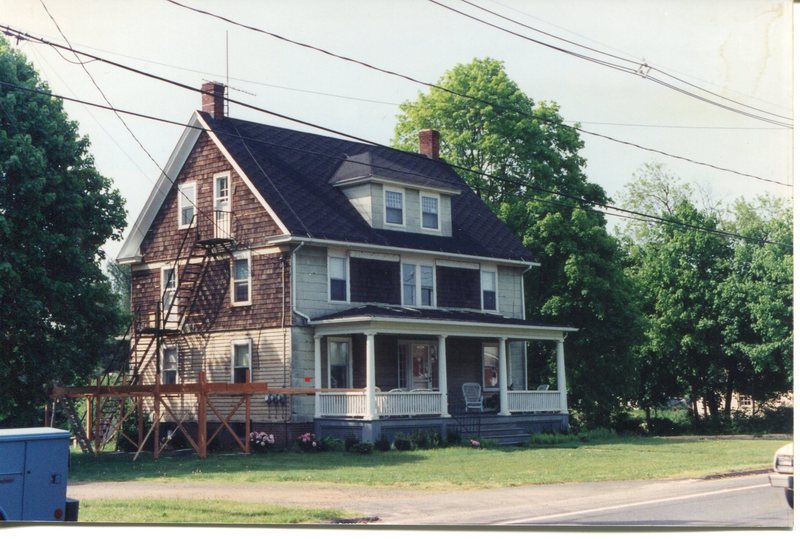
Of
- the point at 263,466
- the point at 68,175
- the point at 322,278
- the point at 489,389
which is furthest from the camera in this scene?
the point at 489,389

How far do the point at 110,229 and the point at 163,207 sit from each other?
3.59m

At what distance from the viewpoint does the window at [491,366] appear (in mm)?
33969

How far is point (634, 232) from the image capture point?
→ 191 feet

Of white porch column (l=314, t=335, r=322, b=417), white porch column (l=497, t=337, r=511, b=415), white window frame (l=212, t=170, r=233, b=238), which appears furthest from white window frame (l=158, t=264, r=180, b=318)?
white porch column (l=497, t=337, r=511, b=415)

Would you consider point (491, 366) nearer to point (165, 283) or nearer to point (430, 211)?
point (430, 211)

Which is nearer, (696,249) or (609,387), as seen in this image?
(609,387)

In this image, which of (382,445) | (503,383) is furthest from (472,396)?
(382,445)

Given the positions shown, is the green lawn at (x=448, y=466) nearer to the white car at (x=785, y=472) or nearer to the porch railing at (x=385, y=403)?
the porch railing at (x=385, y=403)

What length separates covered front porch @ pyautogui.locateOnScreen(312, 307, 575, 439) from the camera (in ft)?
91.8

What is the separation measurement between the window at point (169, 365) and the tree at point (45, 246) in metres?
3.25

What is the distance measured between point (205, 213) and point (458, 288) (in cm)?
809

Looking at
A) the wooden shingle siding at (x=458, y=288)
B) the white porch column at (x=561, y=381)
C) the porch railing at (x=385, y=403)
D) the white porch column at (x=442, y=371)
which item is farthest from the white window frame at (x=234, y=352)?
the white porch column at (x=561, y=381)

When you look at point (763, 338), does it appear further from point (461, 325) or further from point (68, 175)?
point (68, 175)

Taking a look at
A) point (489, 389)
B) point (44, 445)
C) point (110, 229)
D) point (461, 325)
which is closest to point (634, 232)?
point (489, 389)
